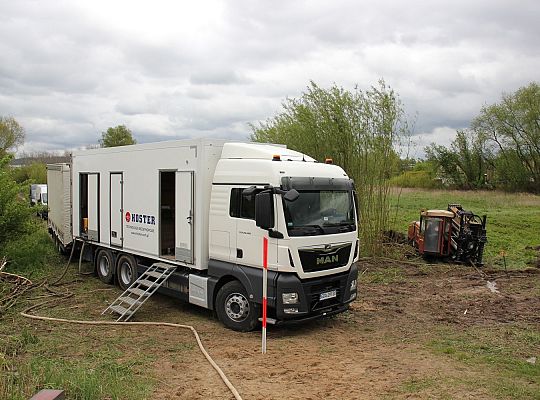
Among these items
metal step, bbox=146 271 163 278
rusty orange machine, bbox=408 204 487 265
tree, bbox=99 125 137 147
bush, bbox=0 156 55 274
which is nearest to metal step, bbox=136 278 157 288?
metal step, bbox=146 271 163 278

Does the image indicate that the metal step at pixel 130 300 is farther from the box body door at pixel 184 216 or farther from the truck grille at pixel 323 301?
the truck grille at pixel 323 301

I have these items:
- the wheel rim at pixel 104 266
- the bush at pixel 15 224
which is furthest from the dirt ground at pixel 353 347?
the bush at pixel 15 224

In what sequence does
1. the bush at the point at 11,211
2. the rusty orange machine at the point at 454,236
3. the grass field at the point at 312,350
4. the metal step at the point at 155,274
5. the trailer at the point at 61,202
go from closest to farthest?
the grass field at the point at 312,350 < the metal step at the point at 155,274 < the bush at the point at 11,211 < the trailer at the point at 61,202 < the rusty orange machine at the point at 454,236

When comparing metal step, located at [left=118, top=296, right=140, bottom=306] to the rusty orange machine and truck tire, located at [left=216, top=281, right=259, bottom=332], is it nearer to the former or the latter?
truck tire, located at [left=216, top=281, right=259, bottom=332]

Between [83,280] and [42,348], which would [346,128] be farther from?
[42,348]

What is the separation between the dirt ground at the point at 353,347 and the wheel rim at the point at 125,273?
317mm

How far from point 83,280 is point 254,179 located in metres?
6.22

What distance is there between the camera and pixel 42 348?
645 centimetres

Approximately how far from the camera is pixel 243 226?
7355 millimetres

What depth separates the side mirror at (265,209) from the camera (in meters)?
6.76

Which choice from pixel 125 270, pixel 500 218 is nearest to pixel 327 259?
pixel 125 270

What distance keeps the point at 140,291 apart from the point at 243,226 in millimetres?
2417

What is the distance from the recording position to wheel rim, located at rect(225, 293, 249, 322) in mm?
7402

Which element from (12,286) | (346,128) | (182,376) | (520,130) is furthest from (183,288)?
(520,130)
